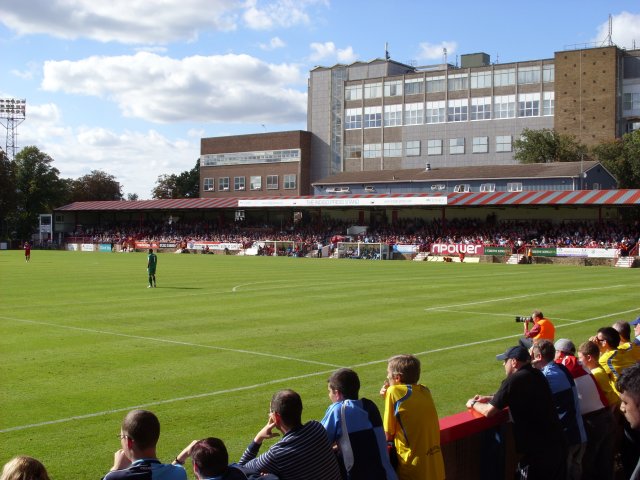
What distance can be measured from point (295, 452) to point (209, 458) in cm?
84

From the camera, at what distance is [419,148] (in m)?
95.9

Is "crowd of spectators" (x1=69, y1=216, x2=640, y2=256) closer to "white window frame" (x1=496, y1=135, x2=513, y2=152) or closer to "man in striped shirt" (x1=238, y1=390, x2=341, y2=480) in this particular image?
"white window frame" (x1=496, y1=135, x2=513, y2=152)

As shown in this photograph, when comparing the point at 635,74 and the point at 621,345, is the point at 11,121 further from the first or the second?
the point at 621,345

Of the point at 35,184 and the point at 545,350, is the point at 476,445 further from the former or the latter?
the point at 35,184

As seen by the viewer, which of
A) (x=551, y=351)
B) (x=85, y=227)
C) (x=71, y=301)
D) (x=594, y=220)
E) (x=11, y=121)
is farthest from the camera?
(x=11, y=121)

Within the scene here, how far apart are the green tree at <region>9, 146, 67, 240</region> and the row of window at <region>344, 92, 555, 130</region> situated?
48.6 m

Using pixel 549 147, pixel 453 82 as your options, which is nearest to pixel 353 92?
pixel 453 82

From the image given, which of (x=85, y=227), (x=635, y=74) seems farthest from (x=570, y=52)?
(x=85, y=227)

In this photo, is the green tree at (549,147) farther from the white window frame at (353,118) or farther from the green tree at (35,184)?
the green tree at (35,184)

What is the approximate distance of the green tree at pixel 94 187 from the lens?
130875 millimetres

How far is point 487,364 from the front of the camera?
552 inches

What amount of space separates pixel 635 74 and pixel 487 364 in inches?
3123

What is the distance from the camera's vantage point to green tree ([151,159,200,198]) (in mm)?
147875

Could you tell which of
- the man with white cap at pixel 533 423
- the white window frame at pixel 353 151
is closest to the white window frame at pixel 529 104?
the white window frame at pixel 353 151
